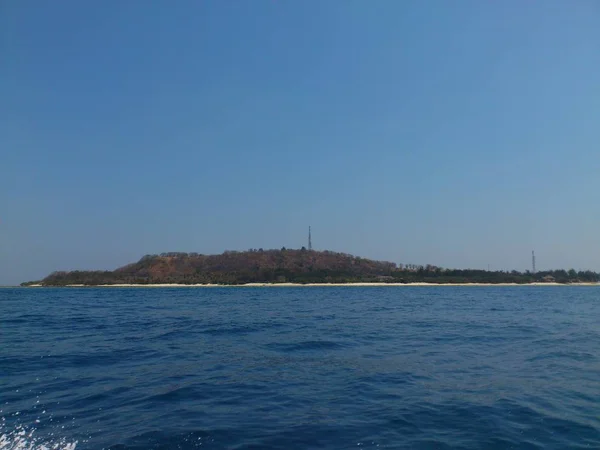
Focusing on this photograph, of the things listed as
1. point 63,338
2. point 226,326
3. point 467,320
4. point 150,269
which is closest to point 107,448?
point 63,338

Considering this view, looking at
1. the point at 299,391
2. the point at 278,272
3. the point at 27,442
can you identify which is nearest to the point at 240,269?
the point at 278,272

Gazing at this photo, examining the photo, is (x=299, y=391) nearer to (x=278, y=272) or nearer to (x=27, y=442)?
(x=27, y=442)

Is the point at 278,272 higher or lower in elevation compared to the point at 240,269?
lower

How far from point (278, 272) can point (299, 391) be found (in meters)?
145

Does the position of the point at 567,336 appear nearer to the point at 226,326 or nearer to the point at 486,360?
the point at 486,360

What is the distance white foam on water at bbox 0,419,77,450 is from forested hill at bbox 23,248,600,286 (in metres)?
137

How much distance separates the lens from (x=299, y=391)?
11.2 m

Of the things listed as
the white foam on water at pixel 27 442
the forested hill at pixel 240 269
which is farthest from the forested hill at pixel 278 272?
the white foam on water at pixel 27 442

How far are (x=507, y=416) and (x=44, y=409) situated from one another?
1023 cm

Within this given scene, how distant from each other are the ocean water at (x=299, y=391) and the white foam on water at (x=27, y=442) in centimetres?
2

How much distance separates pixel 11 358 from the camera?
52.0ft

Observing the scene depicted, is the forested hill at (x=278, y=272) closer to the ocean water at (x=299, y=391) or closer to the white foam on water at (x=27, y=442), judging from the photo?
the ocean water at (x=299, y=391)

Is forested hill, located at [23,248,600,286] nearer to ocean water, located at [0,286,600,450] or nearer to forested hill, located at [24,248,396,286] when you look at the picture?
forested hill, located at [24,248,396,286]

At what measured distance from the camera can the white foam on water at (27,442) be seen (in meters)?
7.68
